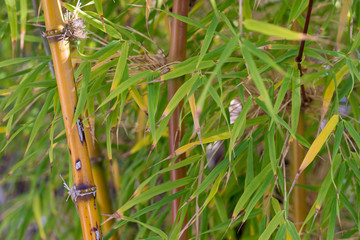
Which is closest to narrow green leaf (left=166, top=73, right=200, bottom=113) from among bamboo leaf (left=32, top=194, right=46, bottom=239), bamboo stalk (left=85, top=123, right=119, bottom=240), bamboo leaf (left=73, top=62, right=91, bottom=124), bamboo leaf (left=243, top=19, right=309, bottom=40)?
bamboo leaf (left=73, top=62, right=91, bottom=124)

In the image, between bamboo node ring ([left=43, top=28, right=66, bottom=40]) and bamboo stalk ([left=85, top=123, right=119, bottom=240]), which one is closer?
bamboo node ring ([left=43, top=28, right=66, bottom=40])

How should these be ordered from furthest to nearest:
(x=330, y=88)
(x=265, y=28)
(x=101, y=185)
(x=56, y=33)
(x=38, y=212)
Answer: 1. (x=38, y=212)
2. (x=101, y=185)
3. (x=330, y=88)
4. (x=56, y=33)
5. (x=265, y=28)

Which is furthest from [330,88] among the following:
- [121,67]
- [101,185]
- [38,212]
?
[38,212]

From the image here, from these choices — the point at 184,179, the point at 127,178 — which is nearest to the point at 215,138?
the point at 184,179

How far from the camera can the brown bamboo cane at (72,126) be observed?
24.1 inches

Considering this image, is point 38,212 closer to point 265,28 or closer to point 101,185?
point 101,185

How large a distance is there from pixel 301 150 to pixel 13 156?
1472 mm

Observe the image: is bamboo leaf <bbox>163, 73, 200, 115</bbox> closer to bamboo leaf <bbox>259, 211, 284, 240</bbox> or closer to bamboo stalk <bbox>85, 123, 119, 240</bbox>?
bamboo leaf <bbox>259, 211, 284, 240</bbox>

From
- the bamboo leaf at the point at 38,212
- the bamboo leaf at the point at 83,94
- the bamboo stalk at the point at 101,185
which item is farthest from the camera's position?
the bamboo leaf at the point at 38,212

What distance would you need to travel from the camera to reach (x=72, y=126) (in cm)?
61

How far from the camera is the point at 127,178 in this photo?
1043 mm

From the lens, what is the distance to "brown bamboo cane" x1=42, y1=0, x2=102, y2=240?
0.61m

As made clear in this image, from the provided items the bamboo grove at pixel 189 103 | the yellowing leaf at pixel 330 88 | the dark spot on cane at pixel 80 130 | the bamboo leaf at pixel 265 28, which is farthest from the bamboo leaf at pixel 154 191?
the bamboo leaf at pixel 265 28

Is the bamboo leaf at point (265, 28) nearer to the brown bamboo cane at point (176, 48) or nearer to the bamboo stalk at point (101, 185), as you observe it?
the brown bamboo cane at point (176, 48)
